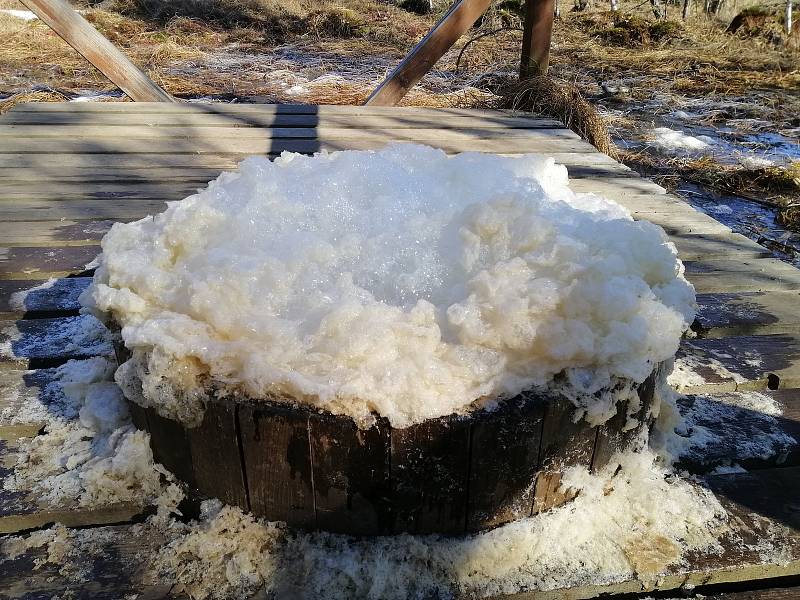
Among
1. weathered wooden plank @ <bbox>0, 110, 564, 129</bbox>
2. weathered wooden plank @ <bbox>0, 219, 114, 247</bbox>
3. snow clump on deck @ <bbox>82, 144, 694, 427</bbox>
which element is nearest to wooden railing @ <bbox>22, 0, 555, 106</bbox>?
→ weathered wooden plank @ <bbox>0, 110, 564, 129</bbox>

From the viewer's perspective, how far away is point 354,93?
17.9 ft

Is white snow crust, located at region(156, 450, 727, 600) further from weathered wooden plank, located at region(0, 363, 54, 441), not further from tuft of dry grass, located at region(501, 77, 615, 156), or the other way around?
tuft of dry grass, located at region(501, 77, 615, 156)

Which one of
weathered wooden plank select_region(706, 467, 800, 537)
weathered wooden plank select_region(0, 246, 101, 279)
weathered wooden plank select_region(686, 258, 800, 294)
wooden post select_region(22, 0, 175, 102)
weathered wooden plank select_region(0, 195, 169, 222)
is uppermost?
wooden post select_region(22, 0, 175, 102)

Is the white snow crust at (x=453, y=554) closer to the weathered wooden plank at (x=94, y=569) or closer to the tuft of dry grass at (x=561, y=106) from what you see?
the weathered wooden plank at (x=94, y=569)

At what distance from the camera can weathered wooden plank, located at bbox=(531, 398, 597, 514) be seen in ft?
3.47

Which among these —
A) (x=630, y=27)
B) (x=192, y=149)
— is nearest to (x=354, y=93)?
(x=192, y=149)

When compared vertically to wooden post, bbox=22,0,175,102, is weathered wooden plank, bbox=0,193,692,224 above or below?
below

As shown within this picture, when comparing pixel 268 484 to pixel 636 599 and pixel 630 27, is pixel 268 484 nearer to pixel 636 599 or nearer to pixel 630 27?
pixel 636 599

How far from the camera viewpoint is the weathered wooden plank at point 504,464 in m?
1.02

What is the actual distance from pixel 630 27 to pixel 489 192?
9.16 m

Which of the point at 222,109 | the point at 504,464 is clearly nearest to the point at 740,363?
the point at 504,464

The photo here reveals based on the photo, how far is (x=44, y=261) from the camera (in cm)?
209

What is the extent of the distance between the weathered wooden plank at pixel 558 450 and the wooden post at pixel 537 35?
342cm

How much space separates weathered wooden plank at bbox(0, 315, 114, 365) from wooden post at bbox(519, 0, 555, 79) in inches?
129
